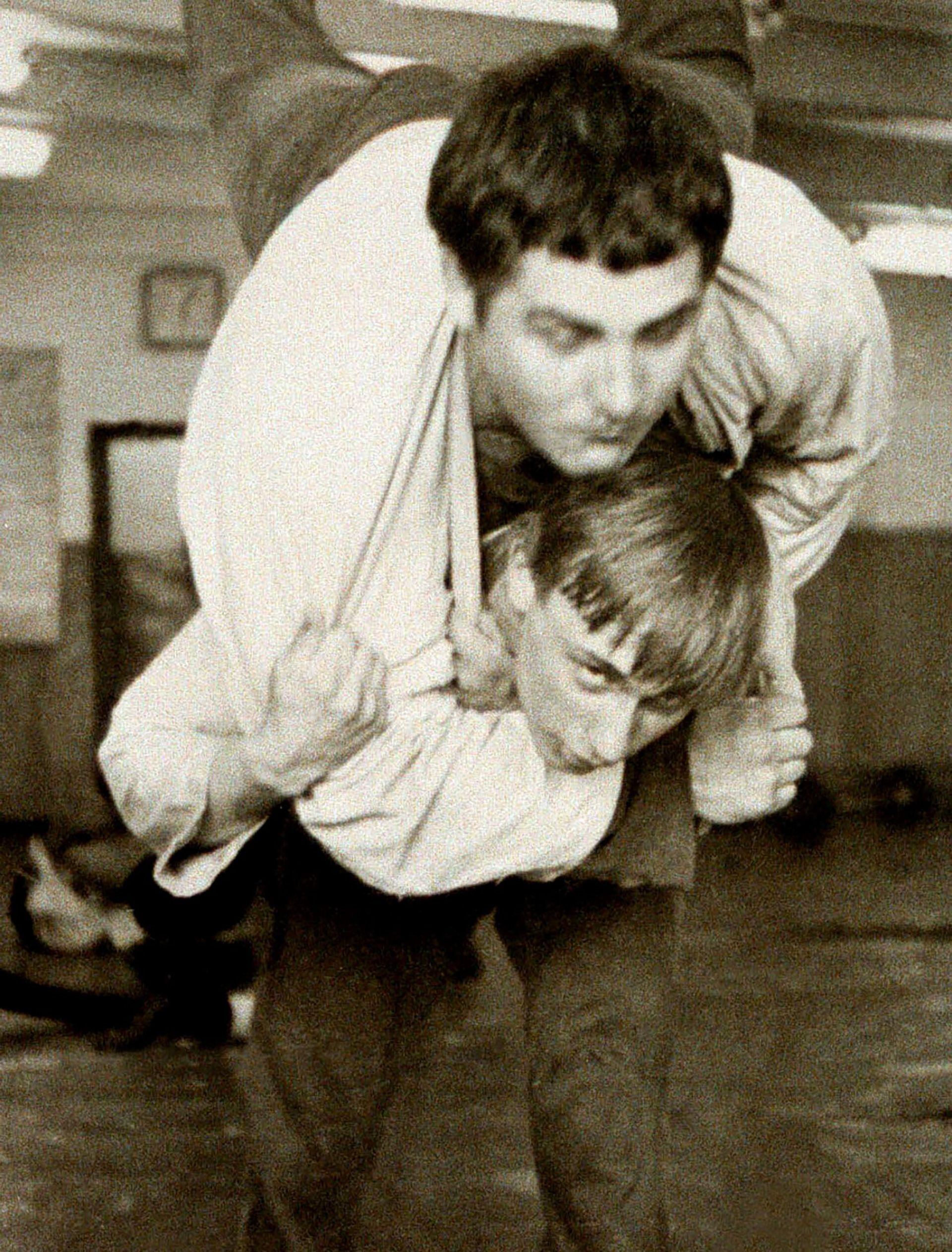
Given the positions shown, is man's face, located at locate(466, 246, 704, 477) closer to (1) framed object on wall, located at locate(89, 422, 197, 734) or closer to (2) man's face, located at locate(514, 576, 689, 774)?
(2) man's face, located at locate(514, 576, 689, 774)

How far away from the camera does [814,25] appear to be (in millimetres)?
1556

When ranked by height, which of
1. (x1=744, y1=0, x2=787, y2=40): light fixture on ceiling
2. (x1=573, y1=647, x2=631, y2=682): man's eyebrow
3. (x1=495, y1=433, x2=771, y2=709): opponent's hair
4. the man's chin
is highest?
(x1=744, y1=0, x2=787, y2=40): light fixture on ceiling

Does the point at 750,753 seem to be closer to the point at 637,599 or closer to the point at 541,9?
the point at 637,599

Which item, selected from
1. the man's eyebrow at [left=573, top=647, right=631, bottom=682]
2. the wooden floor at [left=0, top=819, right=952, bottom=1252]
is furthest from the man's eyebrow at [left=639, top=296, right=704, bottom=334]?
the wooden floor at [left=0, top=819, right=952, bottom=1252]

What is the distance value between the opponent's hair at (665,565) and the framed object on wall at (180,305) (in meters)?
1.35

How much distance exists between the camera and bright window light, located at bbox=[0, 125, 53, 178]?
170 cm

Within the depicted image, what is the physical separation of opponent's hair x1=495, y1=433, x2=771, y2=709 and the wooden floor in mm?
523

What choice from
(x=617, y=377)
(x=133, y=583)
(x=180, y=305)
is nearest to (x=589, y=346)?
(x=617, y=377)

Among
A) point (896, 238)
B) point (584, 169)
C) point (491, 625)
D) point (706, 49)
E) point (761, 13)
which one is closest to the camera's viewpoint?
point (584, 169)

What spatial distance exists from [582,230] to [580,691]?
15 cm

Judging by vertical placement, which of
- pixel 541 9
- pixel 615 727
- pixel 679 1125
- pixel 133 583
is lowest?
pixel 133 583

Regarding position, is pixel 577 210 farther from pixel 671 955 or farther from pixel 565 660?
pixel 671 955

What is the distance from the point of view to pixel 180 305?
1.83 m

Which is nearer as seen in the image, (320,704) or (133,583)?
(320,704)
